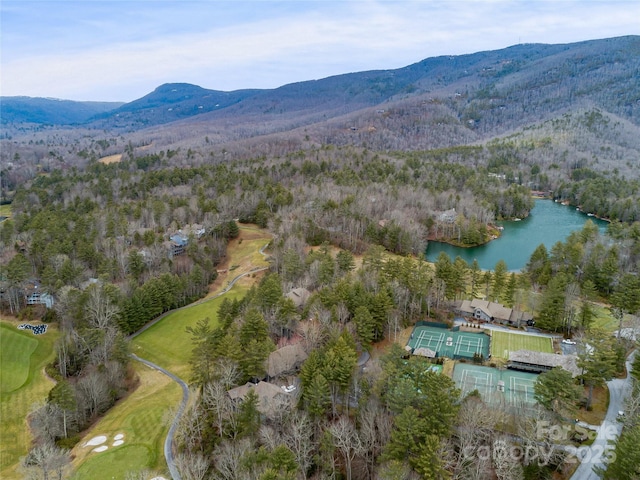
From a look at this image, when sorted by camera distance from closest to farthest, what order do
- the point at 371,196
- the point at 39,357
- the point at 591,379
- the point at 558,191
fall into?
1. the point at 591,379
2. the point at 39,357
3. the point at 371,196
4. the point at 558,191

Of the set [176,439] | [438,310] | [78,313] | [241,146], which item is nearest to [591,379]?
[438,310]

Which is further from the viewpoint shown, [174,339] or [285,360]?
[174,339]

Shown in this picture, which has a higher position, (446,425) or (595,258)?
(446,425)

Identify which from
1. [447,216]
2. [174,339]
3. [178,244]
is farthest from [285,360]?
[447,216]

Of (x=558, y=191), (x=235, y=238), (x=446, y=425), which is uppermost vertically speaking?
(x=446, y=425)

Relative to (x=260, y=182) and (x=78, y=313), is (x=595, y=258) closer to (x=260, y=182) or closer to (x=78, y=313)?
(x=78, y=313)

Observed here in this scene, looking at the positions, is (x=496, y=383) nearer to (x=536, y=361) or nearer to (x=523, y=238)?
(x=536, y=361)

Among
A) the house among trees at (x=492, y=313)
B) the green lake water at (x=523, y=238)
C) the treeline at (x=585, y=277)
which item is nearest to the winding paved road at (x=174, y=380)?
the house among trees at (x=492, y=313)
